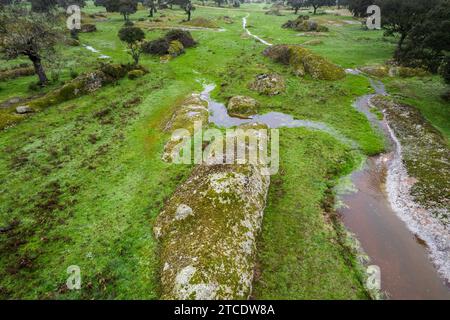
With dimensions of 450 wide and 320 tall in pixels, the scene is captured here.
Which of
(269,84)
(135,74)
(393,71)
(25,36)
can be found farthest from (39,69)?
(393,71)

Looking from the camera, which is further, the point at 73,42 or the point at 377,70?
the point at 73,42

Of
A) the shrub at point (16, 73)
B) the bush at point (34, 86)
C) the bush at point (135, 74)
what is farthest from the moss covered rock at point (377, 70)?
the shrub at point (16, 73)

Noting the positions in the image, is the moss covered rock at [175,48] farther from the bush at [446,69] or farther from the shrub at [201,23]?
the bush at [446,69]

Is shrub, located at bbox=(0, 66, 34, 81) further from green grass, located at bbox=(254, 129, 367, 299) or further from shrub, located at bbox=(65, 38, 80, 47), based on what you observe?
green grass, located at bbox=(254, 129, 367, 299)

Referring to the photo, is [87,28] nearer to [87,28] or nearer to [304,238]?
[87,28]

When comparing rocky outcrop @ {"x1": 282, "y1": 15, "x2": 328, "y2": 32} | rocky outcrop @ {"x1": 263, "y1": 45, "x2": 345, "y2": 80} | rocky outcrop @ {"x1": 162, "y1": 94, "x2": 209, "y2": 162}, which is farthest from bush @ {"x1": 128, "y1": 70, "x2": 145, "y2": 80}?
rocky outcrop @ {"x1": 282, "y1": 15, "x2": 328, "y2": 32}

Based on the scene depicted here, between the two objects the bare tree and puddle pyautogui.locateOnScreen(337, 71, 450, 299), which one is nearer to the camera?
puddle pyautogui.locateOnScreen(337, 71, 450, 299)

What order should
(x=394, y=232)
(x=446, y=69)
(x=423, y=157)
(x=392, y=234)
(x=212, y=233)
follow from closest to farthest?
(x=212, y=233)
(x=392, y=234)
(x=394, y=232)
(x=423, y=157)
(x=446, y=69)

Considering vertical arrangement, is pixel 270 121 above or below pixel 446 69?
below
